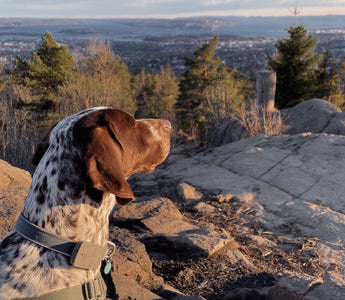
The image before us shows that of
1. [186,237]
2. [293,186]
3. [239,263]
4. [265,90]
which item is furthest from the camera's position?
[265,90]

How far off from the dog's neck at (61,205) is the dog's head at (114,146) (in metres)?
0.16

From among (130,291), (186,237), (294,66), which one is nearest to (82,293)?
(130,291)

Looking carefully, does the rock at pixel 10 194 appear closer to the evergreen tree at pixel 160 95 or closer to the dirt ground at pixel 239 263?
the dirt ground at pixel 239 263

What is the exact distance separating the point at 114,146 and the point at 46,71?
20575mm

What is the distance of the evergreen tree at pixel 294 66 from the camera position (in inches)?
899

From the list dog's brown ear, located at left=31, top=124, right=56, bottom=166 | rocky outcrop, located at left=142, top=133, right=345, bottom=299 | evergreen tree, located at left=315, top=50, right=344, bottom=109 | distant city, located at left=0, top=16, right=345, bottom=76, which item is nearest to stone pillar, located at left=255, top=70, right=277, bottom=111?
rocky outcrop, located at left=142, top=133, right=345, bottom=299

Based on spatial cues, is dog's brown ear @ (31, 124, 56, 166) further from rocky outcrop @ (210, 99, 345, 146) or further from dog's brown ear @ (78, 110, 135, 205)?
rocky outcrop @ (210, 99, 345, 146)

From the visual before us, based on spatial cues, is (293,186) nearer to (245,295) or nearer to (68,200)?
(245,295)

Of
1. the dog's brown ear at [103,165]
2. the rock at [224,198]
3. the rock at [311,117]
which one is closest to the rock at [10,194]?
the dog's brown ear at [103,165]

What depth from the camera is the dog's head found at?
1.95 m

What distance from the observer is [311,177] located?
23.9 ft

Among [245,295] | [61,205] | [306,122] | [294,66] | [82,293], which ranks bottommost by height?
[306,122]

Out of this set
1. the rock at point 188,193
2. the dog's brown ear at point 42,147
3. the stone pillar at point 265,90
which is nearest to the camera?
the dog's brown ear at point 42,147

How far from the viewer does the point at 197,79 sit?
33.5 meters
